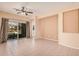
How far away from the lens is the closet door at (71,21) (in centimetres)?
585

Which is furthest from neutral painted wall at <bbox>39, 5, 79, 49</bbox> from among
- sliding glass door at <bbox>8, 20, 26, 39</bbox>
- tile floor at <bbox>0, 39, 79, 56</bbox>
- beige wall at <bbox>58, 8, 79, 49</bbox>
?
sliding glass door at <bbox>8, 20, 26, 39</bbox>

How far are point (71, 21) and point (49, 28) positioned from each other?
3260mm

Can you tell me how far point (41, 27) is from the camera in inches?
410

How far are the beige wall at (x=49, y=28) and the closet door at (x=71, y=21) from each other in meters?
1.86

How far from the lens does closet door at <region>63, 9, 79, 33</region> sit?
19.2 feet

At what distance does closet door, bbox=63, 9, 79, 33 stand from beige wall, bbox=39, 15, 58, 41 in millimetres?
1860

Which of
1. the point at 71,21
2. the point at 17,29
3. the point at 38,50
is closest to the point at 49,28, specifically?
the point at 71,21

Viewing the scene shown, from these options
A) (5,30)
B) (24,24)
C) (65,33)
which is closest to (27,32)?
(24,24)

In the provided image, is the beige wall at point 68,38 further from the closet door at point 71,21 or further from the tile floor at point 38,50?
the tile floor at point 38,50

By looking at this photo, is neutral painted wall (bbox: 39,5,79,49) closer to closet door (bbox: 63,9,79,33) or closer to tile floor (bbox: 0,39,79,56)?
closet door (bbox: 63,9,79,33)

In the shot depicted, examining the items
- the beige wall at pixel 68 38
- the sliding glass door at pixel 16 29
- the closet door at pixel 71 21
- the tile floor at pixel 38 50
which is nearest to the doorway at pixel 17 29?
the sliding glass door at pixel 16 29

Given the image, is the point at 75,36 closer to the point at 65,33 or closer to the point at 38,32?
the point at 65,33

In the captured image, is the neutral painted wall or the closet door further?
the closet door

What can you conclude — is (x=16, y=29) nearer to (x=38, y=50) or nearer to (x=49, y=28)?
(x=49, y=28)
